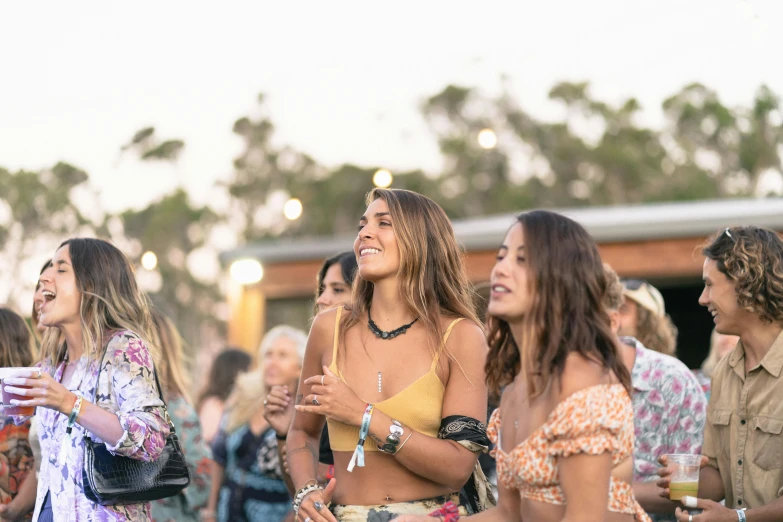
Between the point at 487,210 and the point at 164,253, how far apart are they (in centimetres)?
1301

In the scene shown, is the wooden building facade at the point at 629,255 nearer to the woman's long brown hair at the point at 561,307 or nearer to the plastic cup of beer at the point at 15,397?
the plastic cup of beer at the point at 15,397

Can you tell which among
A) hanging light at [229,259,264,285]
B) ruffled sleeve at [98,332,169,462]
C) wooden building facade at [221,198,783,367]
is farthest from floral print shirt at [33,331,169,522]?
hanging light at [229,259,264,285]

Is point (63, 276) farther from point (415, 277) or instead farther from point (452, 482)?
point (452, 482)

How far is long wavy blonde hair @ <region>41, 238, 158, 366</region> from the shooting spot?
152 inches

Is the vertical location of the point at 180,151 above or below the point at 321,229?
above

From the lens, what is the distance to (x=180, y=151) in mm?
35781

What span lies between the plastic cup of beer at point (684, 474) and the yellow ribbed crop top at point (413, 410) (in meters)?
0.86

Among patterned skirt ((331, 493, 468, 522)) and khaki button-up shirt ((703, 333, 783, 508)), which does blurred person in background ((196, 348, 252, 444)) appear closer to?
patterned skirt ((331, 493, 468, 522))

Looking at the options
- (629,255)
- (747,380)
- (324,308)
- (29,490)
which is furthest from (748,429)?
(629,255)

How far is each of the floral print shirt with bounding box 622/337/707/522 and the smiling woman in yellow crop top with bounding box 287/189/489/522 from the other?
1.08 m

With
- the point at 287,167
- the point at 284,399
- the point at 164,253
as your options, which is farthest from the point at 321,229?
the point at 284,399

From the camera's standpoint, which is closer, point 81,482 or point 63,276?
point 81,482

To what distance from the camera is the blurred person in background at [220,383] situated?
773 centimetres

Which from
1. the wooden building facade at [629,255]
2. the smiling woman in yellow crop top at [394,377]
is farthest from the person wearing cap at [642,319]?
the wooden building facade at [629,255]
